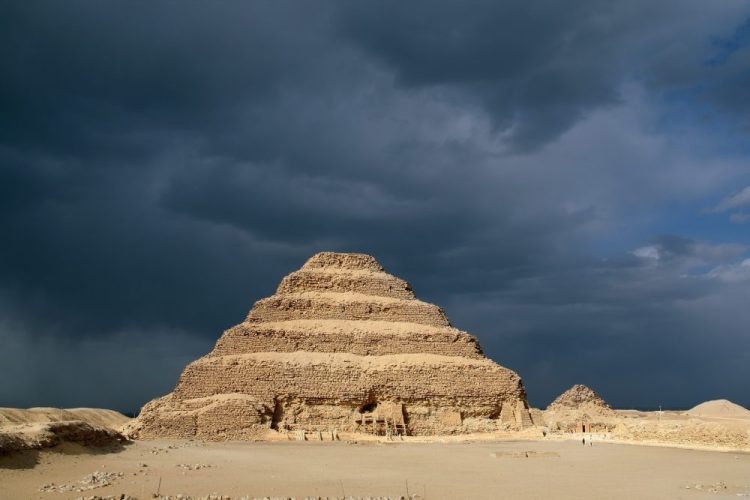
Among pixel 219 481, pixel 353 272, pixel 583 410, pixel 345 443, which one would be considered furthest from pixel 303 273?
pixel 219 481

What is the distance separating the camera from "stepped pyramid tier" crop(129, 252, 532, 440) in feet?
109

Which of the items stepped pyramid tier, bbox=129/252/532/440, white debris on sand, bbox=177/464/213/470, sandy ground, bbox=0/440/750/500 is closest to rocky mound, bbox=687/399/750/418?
stepped pyramid tier, bbox=129/252/532/440

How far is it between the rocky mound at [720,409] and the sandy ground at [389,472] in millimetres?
43059

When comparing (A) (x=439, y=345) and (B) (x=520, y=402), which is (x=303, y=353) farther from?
(B) (x=520, y=402)

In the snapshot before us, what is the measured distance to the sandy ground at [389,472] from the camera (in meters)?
14.6

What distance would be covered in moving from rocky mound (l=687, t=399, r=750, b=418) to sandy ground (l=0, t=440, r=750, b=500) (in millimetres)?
43059

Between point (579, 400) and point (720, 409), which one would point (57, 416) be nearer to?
point (579, 400)

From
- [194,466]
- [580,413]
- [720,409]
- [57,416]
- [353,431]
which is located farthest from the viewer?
[720,409]

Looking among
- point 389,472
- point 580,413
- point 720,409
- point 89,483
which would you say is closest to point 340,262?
point 580,413

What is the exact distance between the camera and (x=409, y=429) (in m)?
35.7

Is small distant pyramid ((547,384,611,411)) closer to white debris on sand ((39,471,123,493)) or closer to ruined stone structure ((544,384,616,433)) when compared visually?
ruined stone structure ((544,384,616,433))

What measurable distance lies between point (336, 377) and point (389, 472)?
16.7 metres

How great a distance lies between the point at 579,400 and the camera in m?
52.6

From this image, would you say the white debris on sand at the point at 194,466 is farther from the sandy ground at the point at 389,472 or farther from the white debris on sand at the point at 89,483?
the white debris on sand at the point at 89,483
